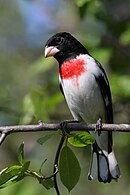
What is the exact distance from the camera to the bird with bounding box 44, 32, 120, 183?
414cm

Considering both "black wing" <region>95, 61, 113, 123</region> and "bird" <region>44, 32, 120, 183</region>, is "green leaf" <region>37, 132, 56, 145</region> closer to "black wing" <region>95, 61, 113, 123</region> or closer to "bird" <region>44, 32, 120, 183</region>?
"bird" <region>44, 32, 120, 183</region>

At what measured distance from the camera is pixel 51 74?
796cm

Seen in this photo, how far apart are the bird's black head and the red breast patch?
107mm

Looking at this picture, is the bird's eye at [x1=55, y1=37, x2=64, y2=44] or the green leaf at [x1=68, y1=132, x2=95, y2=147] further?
the bird's eye at [x1=55, y1=37, x2=64, y2=44]

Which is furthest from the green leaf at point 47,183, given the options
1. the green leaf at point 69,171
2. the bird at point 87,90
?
the bird at point 87,90

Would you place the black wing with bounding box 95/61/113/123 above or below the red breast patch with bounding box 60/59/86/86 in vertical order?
below

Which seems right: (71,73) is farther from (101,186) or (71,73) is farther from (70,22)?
(70,22)

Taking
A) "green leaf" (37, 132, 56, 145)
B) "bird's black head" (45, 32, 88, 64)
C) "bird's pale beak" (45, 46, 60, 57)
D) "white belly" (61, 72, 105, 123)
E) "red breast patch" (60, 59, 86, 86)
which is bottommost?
"green leaf" (37, 132, 56, 145)

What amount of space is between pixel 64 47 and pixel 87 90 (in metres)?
0.43

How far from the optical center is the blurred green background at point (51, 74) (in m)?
5.01

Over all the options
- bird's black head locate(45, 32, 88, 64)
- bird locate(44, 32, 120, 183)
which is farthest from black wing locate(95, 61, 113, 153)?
bird's black head locate(45, 32, 88, 64)

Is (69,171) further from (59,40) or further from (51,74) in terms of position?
(51,74)

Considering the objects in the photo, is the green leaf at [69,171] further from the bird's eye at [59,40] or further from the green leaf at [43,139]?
the bird's eye at [59,40]

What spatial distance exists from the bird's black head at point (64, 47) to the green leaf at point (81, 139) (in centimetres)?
154
